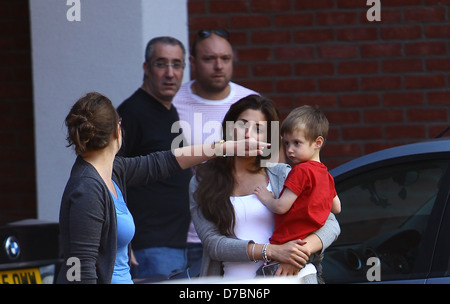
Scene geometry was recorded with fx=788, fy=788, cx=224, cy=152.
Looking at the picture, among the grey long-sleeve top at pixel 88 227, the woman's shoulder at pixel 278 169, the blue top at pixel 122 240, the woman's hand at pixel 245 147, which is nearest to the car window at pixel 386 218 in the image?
the woman's shoulder at pixel 278 169

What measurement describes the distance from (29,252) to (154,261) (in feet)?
3.29

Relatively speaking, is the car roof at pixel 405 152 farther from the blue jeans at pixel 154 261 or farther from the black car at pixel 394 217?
the blue jeans at pixel 154 261

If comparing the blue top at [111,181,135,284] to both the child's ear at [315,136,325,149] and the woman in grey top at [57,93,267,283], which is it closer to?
the woman in grey top at [57,93,267,283]

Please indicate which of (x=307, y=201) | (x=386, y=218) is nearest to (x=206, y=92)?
(x=386, y=218)

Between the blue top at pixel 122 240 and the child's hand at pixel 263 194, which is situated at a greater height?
the child's hand at pixel 263 194

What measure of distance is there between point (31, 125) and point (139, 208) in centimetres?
192

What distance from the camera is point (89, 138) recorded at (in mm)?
2795

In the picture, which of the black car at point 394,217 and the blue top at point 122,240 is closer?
the blue top at point 122,240

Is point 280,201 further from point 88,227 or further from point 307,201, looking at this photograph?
point 88,227

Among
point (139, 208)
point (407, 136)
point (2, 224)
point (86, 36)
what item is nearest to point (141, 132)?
point (139, 208)

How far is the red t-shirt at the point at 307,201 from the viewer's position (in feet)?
9.69

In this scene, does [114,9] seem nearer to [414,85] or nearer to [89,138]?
[414,85]

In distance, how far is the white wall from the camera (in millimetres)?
5590

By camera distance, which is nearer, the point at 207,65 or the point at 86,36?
the point at 207,65
